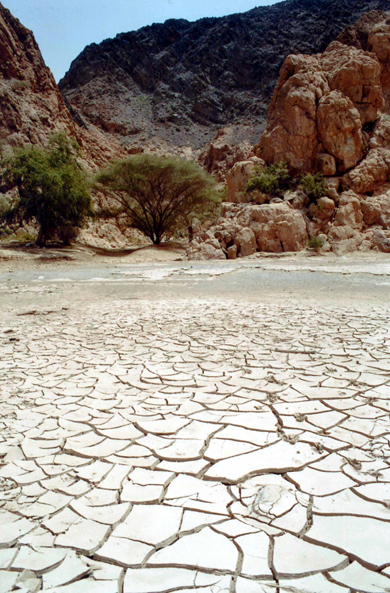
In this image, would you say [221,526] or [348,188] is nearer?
[221,526]

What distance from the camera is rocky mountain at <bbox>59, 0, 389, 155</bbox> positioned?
42688mm

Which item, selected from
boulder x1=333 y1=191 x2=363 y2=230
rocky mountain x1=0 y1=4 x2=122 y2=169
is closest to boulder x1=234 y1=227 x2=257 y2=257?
boulder x1=333 y1=191 x2=363 y2=230

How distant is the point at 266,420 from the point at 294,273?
29.4ft

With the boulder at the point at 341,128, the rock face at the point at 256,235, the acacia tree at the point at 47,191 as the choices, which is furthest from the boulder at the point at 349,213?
the acacia tree at the point at 47,191

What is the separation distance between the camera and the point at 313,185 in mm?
17594

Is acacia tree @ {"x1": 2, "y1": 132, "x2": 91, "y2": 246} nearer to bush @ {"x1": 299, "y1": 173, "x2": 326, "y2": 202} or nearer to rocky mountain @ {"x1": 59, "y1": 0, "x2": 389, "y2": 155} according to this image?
bush @ {"x1": 299, "y1": 173, "x2": 326, "y2": 202}

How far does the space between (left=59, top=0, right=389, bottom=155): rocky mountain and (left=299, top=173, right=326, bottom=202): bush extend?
25.7 m

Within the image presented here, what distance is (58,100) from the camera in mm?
30156

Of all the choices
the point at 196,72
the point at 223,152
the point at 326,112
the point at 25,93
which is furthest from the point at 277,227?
the point at 196,72

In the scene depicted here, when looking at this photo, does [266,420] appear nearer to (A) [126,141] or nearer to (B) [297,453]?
(B) [297,453]

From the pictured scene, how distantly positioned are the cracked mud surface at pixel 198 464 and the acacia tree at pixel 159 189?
733 inches

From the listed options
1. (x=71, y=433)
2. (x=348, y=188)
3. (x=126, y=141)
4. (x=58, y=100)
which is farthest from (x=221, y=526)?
(x=126, y=141)

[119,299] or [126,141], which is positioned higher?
[126,141]

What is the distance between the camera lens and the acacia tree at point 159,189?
68.8 feet
